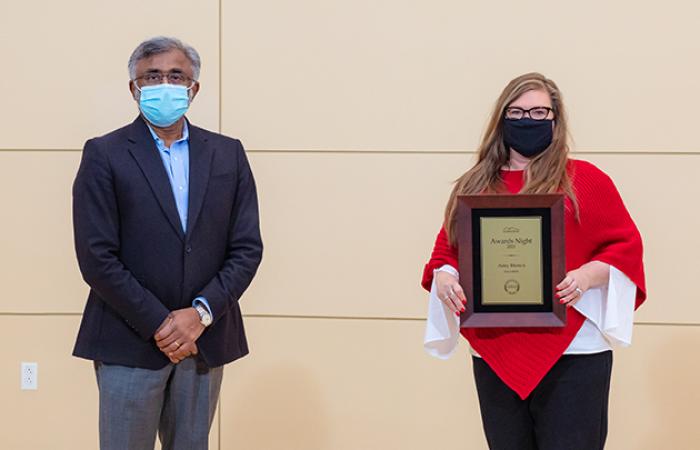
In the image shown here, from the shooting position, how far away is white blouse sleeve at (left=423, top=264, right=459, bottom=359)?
2334 millimetres

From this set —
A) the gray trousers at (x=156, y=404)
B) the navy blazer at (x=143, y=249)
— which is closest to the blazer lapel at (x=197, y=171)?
the navy blazer at (x=143, y=249)

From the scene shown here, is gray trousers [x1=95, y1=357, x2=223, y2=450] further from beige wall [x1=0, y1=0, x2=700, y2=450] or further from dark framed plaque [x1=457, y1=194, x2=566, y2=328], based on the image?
beige wall [x1=0, y1=0, x2=700, y2=450]

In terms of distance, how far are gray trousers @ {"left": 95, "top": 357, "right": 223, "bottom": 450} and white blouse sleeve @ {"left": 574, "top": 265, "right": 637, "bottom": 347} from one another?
1004 mm

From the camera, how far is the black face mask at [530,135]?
7.38 ft

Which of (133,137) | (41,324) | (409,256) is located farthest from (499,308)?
(41,324)

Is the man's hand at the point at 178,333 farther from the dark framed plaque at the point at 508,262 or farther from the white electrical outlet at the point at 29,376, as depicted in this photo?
the white electrical outlet at the point at 29,376

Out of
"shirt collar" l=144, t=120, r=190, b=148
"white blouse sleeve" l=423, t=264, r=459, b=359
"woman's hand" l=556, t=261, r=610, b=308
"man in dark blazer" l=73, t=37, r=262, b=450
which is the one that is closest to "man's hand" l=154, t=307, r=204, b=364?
"man in dark blazer" l=73, t=37, r=262, b=450

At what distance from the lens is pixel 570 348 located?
7.15 feet

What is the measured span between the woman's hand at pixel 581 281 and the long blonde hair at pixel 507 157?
230 millimetres

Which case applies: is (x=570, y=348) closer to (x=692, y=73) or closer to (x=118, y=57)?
(x=692, y=73)

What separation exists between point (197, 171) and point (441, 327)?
76cm

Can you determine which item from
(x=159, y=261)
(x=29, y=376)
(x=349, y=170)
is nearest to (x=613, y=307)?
(x=159, y=261)

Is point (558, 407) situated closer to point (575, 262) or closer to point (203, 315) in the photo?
point (575, 262)

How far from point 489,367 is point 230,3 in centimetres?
193
